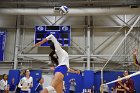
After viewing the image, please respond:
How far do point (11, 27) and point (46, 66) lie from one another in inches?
139

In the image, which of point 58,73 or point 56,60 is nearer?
point 58,73

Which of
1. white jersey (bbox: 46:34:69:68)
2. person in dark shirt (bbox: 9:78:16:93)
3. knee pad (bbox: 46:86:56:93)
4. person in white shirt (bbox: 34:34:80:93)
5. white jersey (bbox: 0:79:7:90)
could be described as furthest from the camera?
person in dark shirt (bbox: 9:78:16:93)

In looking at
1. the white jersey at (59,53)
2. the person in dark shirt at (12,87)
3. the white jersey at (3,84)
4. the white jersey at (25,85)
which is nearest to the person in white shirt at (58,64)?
the white jersey at (59,53)

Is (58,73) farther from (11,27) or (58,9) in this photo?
(11,27)

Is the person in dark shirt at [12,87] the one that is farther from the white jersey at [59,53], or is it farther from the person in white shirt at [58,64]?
the white jersey at [59,53]

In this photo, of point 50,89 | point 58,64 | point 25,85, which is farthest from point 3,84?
point 50,89

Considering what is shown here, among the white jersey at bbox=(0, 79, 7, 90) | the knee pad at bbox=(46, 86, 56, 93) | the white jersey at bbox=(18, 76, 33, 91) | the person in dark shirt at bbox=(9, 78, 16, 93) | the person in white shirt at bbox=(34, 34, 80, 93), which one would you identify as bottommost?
the person in dark shirt at bbox=(9, 78, 16, 93)

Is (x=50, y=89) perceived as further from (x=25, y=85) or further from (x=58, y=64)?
(x=25, y=85)

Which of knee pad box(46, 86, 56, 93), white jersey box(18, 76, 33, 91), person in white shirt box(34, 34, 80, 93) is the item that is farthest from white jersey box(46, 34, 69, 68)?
white jersey box(18, 76, 33, 91)

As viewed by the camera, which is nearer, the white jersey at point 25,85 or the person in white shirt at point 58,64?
the person in white shirt at point 58,64

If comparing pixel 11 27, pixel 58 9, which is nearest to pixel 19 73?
pixel 11 27

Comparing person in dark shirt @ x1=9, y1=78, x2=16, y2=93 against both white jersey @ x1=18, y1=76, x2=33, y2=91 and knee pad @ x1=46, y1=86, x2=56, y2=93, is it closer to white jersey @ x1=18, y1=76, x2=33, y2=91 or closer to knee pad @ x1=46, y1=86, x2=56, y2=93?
white jersey @ x1=18, y1=76, x2=33, y2=91

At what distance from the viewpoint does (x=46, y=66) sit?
50.2 feet

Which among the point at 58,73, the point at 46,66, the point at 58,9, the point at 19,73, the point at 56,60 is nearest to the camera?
the point at 58,73
